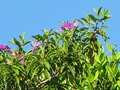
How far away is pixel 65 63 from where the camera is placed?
479 centimetres

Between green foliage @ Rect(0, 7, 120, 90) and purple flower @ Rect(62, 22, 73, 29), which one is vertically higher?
purple flower @ Rect(62, 22, 73, 29)

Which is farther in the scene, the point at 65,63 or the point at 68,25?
the point at 68,25

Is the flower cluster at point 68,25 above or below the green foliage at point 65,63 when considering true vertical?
above

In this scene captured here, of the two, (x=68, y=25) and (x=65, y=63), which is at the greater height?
(x=68, y=25)

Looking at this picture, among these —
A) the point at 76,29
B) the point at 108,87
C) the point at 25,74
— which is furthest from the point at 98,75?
the point at 25,74

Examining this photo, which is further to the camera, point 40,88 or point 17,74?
point 40,88

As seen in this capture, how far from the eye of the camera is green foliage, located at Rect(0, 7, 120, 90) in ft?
15.4

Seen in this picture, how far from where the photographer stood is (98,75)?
5.36 m

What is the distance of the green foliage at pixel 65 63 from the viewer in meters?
4.69

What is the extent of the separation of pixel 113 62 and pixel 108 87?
0.43 meters

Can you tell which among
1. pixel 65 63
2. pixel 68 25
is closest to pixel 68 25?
pixel 68 25

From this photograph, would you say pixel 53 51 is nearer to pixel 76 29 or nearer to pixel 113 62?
pixel 76 29

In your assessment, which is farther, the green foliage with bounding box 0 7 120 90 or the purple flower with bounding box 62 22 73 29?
the purple flower with bounding box 62 22 73 29

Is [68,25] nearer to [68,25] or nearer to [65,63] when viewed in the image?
[68,25]
